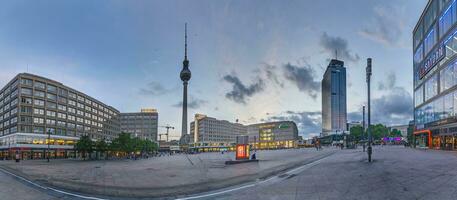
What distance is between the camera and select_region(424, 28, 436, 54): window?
221ft

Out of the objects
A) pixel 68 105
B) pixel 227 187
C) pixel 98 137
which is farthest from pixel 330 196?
pixel 98 137

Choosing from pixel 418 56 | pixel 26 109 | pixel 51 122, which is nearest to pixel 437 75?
pixel 418 56

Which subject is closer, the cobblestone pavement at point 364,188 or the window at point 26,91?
the cobblestone pavement at point 364,188

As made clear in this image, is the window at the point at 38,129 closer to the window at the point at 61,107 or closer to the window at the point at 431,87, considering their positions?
the window at the point at 61,107

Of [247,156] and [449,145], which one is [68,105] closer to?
[247,156]

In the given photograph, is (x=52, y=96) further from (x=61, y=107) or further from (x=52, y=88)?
(x=61, y=107)

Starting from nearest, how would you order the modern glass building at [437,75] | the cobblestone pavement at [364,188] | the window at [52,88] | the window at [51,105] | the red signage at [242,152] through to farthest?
1. the cobblestone pavement at [364,188]
2. the red signage at [242,152]
3. the modern glass building at [437,75]
4. the window at [51,105]
5. the window at [52,88]

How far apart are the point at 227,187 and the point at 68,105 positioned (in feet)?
398

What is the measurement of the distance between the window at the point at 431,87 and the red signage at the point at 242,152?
162 ft

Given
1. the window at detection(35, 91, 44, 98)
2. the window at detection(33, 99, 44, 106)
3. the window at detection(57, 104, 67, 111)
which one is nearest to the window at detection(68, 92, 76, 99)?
the window at detection(57, 104, 67, 111)

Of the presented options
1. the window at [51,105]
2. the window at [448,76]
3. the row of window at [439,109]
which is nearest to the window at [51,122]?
the window at [51,105]

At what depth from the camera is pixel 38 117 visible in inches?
4235

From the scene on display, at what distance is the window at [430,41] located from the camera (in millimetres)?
67438

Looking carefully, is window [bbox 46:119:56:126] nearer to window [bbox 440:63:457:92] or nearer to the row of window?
the row of window
